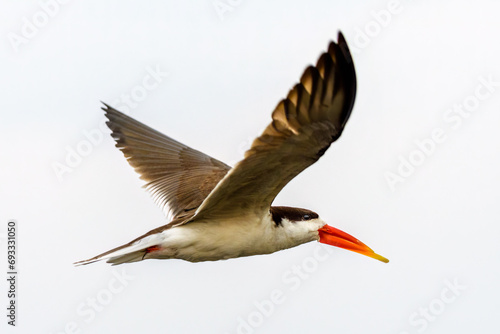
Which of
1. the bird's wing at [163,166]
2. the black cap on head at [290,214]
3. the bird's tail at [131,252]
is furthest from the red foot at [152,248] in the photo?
the bird's wing at [163,166]

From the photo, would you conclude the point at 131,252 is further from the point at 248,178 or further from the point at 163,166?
the point at 163,166

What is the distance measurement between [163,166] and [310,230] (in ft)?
8.13

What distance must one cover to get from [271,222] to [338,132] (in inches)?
77.9

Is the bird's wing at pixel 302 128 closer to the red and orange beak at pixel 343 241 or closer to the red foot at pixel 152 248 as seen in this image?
the red foot at pixel 152 248

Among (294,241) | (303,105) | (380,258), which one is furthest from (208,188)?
(303,105)

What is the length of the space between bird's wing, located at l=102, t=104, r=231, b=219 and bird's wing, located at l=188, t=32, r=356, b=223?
2392mm

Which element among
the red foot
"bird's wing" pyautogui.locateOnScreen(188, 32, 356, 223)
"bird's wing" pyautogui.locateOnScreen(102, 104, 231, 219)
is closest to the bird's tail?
the red foot

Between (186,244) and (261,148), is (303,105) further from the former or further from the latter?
(186,244)

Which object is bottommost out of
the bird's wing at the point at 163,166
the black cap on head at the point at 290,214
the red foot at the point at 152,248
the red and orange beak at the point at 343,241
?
the red and orange beak at the point at 343,241

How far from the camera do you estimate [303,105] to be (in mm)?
7176

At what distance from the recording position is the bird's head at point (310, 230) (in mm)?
9383

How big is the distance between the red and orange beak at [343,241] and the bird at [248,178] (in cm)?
1

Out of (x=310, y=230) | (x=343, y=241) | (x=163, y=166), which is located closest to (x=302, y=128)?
(x=310, y=230)

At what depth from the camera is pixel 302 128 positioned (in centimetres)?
738
